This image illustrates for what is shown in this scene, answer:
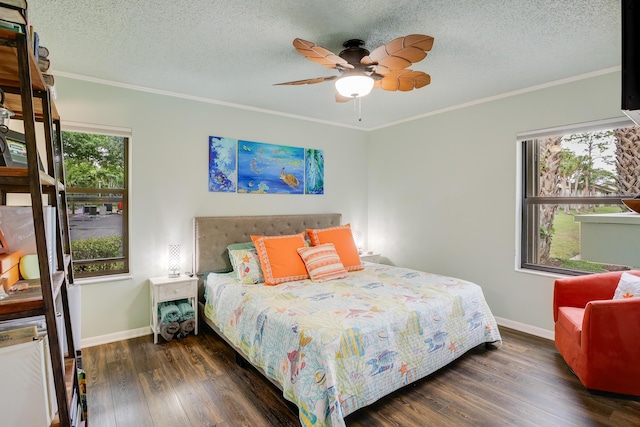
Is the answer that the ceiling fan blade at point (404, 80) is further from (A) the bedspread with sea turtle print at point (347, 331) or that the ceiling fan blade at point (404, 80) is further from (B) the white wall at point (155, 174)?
(B) the white wall at point (155, 174)

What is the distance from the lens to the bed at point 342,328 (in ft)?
6.37

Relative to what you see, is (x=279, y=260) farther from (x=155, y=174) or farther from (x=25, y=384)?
(x=25, y=384)

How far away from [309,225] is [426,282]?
1845 millimetres

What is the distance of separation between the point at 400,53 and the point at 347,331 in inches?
69.1

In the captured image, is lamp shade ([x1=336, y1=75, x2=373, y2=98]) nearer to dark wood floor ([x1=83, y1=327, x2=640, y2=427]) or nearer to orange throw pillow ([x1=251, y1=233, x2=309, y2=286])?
orange throw pillow ([x1=251, y1=233, x2=309, y2=286])

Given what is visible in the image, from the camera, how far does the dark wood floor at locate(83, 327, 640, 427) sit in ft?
6.87

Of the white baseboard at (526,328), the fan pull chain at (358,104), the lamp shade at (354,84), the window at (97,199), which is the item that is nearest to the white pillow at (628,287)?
the white baseboard at (526,328)

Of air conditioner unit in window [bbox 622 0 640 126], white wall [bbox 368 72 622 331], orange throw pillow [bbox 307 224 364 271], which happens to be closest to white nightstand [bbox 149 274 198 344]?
orange throw pillow [bbox 307 224 364 271]

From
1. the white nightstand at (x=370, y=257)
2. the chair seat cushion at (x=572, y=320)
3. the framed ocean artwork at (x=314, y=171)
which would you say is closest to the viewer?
the chair seat cushion at (x=572, y=320)

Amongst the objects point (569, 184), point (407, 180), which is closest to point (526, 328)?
point (569, 184)

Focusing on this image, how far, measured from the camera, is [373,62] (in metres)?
2.21

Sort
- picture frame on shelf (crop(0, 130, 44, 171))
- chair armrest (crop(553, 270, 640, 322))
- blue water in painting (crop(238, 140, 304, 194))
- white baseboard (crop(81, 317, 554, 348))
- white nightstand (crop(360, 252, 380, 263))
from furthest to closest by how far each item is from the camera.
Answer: white nightstand (crop(360, 252, 380, 263)) < blue water in painting (crop(238, 140, 304, 194)) < white baseboard (crop(81, 317, 554, 348)) < chair armrest (crop(553, 270, 640, 322)) < picture frame on shelf (crop(0, 130, 44, 171))

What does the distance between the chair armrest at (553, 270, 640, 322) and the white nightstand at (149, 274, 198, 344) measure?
3.44 metres

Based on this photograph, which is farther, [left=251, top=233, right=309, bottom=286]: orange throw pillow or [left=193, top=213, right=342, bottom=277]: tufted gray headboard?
[left=193, top=213, right=342, bottom=277]: tufted gray headboard
